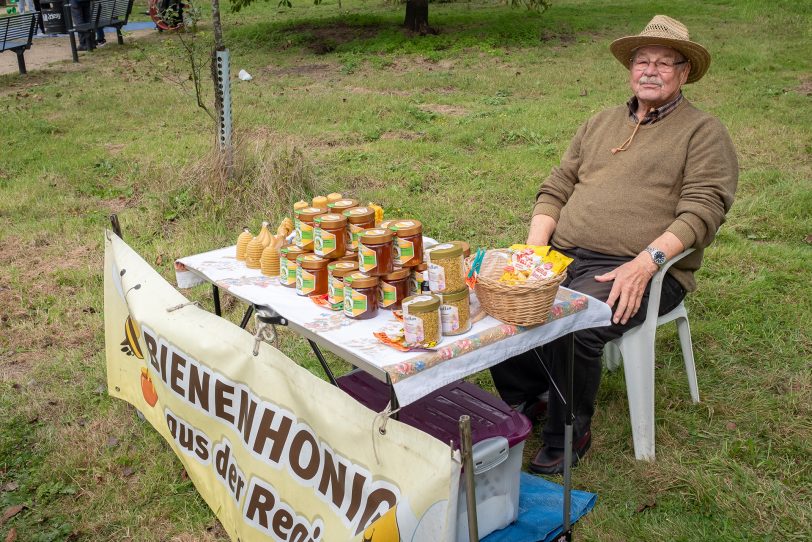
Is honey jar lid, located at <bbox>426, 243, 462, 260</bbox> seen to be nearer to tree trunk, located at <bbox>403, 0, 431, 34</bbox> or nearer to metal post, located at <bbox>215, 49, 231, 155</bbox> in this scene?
metal post, located at <bbox>215, 49, 231, 155</bbox>

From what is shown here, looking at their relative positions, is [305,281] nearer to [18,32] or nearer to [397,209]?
[397,209]

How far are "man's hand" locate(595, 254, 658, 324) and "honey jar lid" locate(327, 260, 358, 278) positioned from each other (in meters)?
1.06

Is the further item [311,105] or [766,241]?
[311,105]

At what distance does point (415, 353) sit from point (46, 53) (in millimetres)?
16418

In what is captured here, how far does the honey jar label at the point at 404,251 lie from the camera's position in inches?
105

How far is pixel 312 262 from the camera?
9.22 ft

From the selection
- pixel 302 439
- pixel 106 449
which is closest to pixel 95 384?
pixel 106 449

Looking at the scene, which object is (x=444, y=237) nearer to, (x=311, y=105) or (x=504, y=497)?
(x=504, y=497)

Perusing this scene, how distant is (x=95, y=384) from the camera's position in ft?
13.5

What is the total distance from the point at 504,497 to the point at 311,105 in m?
8.08

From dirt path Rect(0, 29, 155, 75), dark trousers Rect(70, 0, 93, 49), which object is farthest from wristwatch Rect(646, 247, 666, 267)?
dark trousers Rect(70, 0, 93, 49)

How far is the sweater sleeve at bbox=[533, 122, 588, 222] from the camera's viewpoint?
3.67 metres

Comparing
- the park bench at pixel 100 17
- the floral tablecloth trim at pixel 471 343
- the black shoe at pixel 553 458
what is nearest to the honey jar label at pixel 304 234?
the floral tablecloth trim at pixel 471 343

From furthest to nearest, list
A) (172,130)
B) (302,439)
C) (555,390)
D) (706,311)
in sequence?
(172,130) → (706,311) → (555,390) → (302,439)
